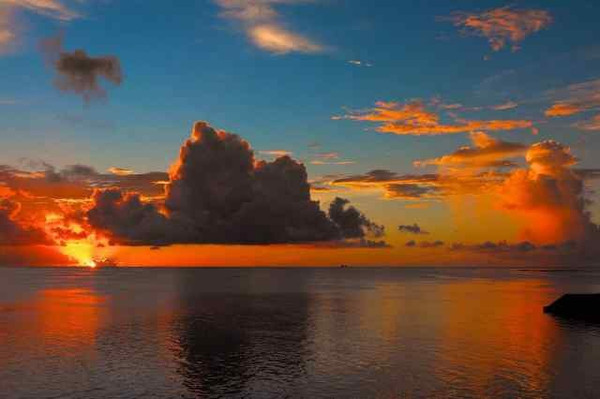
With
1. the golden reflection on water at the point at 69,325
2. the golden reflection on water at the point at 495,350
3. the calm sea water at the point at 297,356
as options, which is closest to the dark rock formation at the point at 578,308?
the golden reflection on water at the point at 495,350

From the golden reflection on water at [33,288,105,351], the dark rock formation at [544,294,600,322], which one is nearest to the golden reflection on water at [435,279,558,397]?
the dark rock formation at [544,294,600,322]

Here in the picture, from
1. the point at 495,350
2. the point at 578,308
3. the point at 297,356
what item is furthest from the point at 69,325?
the point at 578,308

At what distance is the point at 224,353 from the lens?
60.1m

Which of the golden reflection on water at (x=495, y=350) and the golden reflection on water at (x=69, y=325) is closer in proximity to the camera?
the golden reflection on water at (x=495, y=350)

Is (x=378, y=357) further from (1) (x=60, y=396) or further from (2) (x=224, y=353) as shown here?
(1) (x=60, y=396)

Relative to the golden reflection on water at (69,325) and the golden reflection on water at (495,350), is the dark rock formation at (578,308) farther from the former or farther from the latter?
the golden reflection on water at (69,325)

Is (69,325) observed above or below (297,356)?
below

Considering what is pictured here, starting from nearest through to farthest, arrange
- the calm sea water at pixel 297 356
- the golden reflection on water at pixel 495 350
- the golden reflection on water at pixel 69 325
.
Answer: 1. the calm sea water at pixel 297 356
2. the golden reflection on water at pixel 495 350
3. the golden reflection on water at pixel 69 325

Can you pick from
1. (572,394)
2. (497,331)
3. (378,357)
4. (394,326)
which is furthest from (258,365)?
(497,331)

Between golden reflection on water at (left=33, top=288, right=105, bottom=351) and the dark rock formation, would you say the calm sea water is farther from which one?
the dark rock formation

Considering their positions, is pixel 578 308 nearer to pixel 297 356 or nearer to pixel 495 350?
pixel 495 350

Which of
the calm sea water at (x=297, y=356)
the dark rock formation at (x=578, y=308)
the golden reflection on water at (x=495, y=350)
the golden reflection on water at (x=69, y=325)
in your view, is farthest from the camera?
the dark rock formation at (x=578, y=308)

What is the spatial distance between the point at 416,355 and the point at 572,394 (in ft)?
62.5

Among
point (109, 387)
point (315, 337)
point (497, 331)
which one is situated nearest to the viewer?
point (109, 387)
